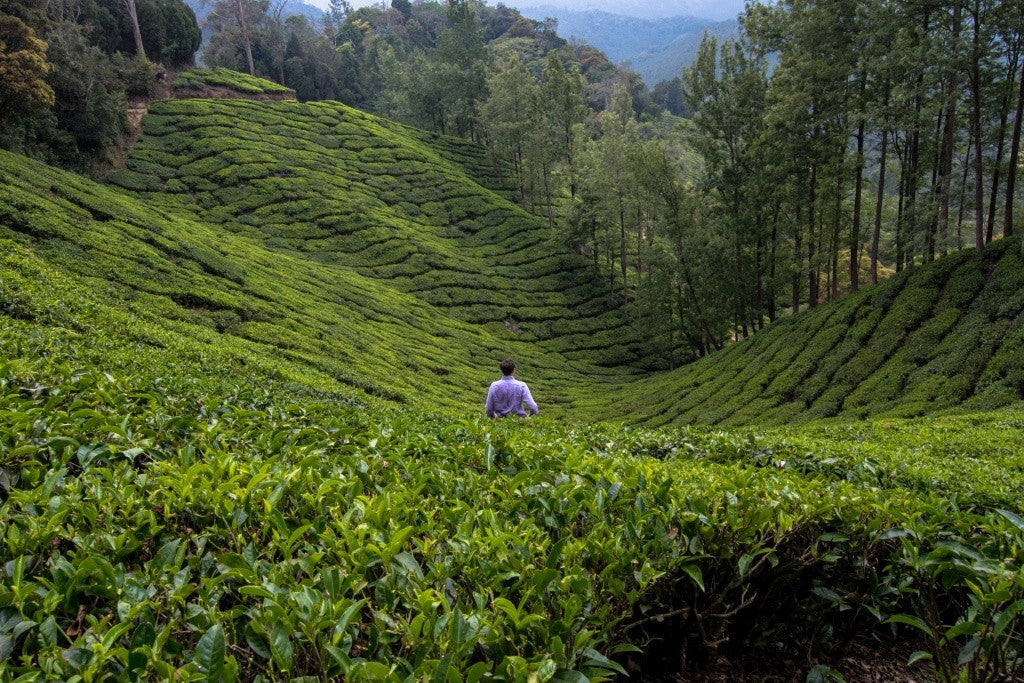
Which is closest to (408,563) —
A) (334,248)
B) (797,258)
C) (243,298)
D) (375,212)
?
(243,298)

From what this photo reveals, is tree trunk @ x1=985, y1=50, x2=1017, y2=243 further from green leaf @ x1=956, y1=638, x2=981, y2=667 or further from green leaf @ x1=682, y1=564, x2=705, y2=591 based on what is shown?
green leaf @ x1=682, y1=564, x2=705, y2=591

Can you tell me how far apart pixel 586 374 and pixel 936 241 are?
58.6 ft

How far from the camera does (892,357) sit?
17.5 metres

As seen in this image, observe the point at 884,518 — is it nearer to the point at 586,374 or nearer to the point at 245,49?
the point at 586,374

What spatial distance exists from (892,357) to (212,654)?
20.1 meters

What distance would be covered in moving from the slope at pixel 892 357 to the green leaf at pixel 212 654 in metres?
16.3

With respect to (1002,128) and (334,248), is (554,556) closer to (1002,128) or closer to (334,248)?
(1002,128)

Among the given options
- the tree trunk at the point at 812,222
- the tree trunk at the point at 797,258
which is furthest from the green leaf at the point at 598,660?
the tree trunk at the point at 797,258

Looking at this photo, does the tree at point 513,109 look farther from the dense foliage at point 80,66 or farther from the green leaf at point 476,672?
the green leaf at point 476,672

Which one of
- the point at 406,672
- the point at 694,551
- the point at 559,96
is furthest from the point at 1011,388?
the point at 559,96

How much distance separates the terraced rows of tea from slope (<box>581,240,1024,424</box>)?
1387 cm

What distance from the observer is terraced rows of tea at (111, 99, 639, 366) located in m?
37.0

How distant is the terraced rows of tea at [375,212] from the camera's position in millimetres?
36969

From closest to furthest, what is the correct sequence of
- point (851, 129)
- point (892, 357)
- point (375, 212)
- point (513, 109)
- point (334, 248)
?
point (892, 357), point (851, 129), point (334, 248), point (375, 212), point (513, 109)
